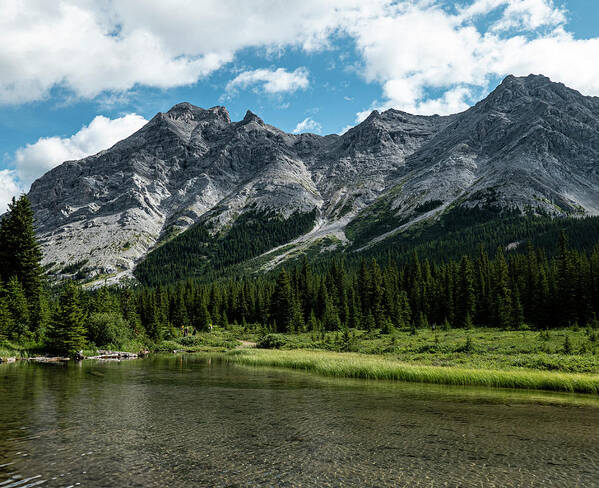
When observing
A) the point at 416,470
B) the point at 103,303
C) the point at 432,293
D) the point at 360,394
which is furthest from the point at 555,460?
the point at 432,293

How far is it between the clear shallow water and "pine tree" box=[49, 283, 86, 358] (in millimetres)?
Result: 25440

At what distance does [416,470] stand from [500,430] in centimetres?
801

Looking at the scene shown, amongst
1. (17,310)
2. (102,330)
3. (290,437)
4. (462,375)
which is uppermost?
(17,310)

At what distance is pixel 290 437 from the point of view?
18.2 m

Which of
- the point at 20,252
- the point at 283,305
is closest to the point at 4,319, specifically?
the point at 20,252

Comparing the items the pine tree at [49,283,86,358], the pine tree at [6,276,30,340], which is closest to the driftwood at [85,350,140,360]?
the pine tree at [49,283,86,358]

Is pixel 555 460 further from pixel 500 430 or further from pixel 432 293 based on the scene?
pixel 432 293

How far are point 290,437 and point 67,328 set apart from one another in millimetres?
50091

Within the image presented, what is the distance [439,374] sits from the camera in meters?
37.1

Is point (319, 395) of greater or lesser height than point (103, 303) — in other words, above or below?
below

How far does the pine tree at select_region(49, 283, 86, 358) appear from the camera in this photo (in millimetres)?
54203

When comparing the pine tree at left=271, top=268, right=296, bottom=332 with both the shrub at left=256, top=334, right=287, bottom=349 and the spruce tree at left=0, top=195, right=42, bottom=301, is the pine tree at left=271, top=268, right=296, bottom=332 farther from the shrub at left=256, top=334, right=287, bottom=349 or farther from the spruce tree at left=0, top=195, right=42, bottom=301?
the spruce tree at left=0, top=195, right=42, bottom=301

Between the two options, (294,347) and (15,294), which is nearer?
(15,294)

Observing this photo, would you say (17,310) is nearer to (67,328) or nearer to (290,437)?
(67,328)
